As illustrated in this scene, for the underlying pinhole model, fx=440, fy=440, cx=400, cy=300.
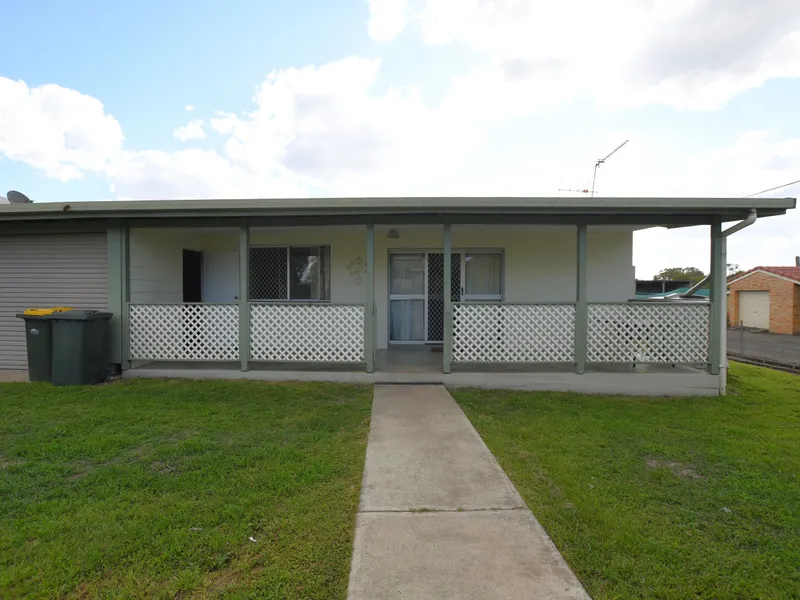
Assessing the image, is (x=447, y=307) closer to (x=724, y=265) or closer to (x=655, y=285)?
(x=724, y=265)

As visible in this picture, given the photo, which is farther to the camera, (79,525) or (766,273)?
(766,273)

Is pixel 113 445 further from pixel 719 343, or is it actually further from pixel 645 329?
pixel 719 343

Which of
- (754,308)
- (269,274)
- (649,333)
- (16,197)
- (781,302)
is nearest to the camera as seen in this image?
(649,333)

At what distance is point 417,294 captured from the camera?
9.21 metres

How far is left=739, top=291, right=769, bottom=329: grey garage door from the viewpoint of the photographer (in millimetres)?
25047

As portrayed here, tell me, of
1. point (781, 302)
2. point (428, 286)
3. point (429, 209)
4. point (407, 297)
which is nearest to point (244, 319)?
point (429, 209)

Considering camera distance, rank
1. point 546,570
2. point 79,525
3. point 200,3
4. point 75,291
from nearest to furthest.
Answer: point 546,570 < point 79,525 < point 75,291 < point 200,3

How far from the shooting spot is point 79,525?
2723 millimetres

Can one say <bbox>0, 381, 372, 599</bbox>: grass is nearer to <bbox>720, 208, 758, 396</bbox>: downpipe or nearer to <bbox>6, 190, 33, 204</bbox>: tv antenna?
<bbox>6, 190, 33, 204</bbox>: tv antenna

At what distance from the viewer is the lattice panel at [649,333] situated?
6547 mm

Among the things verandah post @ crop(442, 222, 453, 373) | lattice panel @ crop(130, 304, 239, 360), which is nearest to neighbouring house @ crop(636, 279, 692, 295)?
verandah post @ crop(442, 222, 453, 373)

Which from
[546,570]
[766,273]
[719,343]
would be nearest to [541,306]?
[719,343]

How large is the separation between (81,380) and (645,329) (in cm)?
837

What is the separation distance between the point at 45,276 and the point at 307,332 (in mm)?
4508
